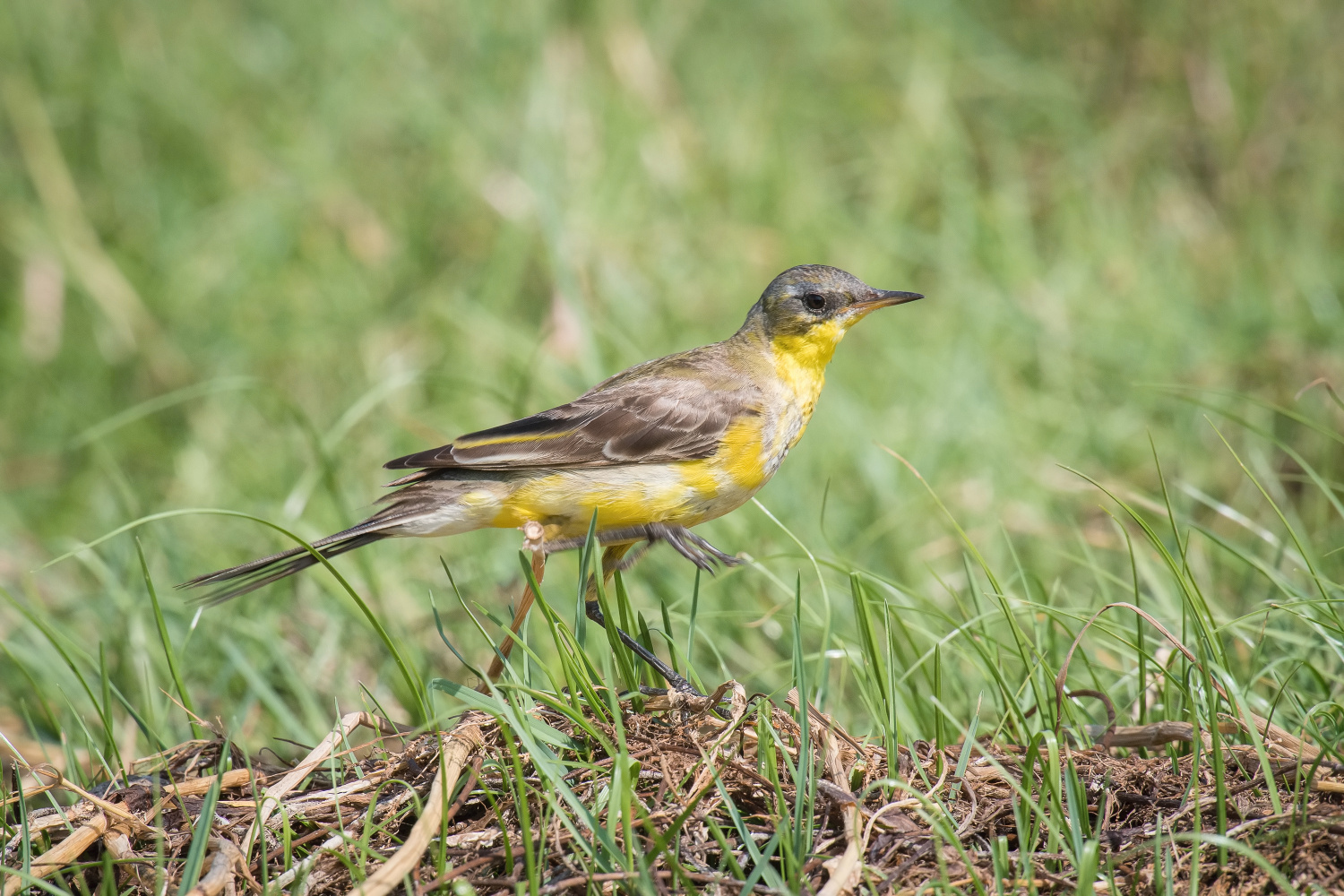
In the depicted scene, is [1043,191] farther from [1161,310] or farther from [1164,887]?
[1164,887]

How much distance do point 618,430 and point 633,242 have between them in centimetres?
371

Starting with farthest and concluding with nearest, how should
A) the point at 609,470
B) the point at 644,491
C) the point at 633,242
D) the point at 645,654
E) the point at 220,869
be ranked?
the point at 633,242 < the point at 609,470 < the point at 644,491 < the point at 645,654 < the point at 220,869

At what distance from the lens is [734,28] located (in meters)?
9.51

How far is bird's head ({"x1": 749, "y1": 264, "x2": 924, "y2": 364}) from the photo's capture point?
15.2 feet

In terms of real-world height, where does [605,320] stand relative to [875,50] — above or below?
below

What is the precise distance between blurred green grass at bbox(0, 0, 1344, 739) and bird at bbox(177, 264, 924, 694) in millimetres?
1078

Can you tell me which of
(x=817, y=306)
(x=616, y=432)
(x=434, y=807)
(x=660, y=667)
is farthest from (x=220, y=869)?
(x=817, y=306)

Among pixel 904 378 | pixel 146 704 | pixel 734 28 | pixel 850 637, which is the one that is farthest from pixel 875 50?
pixel 146 704

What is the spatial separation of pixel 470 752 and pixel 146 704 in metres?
1.65

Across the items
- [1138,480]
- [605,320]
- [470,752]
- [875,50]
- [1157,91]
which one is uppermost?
[875,50]

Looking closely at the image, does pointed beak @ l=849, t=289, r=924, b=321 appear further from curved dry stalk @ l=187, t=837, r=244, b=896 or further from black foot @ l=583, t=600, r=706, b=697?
curved dry stalk @ l=187, t=837, r=244, b=896

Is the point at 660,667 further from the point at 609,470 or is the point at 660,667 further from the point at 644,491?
the point at 609,470

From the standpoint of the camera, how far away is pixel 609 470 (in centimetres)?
416

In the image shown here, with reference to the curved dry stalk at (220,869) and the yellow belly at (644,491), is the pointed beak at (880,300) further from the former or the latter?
the curved dry stalk at (220,869)
